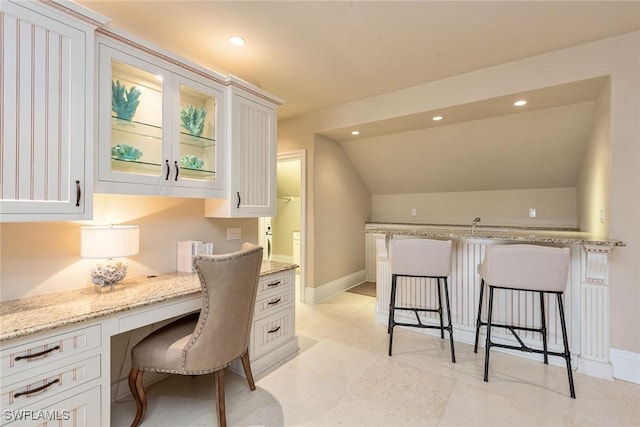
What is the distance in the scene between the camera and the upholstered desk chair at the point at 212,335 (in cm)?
154

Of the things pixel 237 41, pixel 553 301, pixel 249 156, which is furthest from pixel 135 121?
pixel 553 301

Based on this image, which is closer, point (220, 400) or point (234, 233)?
point (220, 400)

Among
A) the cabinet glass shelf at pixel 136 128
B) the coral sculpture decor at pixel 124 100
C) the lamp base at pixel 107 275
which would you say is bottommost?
the lamp base at pixel 107 275

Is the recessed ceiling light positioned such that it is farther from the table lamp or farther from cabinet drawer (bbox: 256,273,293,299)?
cabinet drawer (bbox: 256,273,293,299)

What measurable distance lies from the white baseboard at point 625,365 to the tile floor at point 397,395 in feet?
0.27

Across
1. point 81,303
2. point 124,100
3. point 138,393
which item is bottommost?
point 138,393

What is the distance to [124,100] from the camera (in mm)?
1726

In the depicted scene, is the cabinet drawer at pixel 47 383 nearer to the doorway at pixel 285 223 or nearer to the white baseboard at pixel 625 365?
the white baseboard at pixel 625 365

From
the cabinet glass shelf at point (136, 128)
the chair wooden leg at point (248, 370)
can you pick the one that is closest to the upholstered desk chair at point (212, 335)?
the chair wooden leg at point (248, 370)

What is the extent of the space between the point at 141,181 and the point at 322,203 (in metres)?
2.50

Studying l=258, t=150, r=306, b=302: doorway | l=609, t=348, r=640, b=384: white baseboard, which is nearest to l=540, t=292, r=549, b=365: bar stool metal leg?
l=609, t=348, r=640, b=384: white baseboard

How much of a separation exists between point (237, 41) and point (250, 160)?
0.93 metres

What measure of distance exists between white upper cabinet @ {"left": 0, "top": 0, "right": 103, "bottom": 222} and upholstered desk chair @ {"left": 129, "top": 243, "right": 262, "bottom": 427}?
0.73 m

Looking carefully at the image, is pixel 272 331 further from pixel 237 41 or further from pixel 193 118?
pixel 237 41
